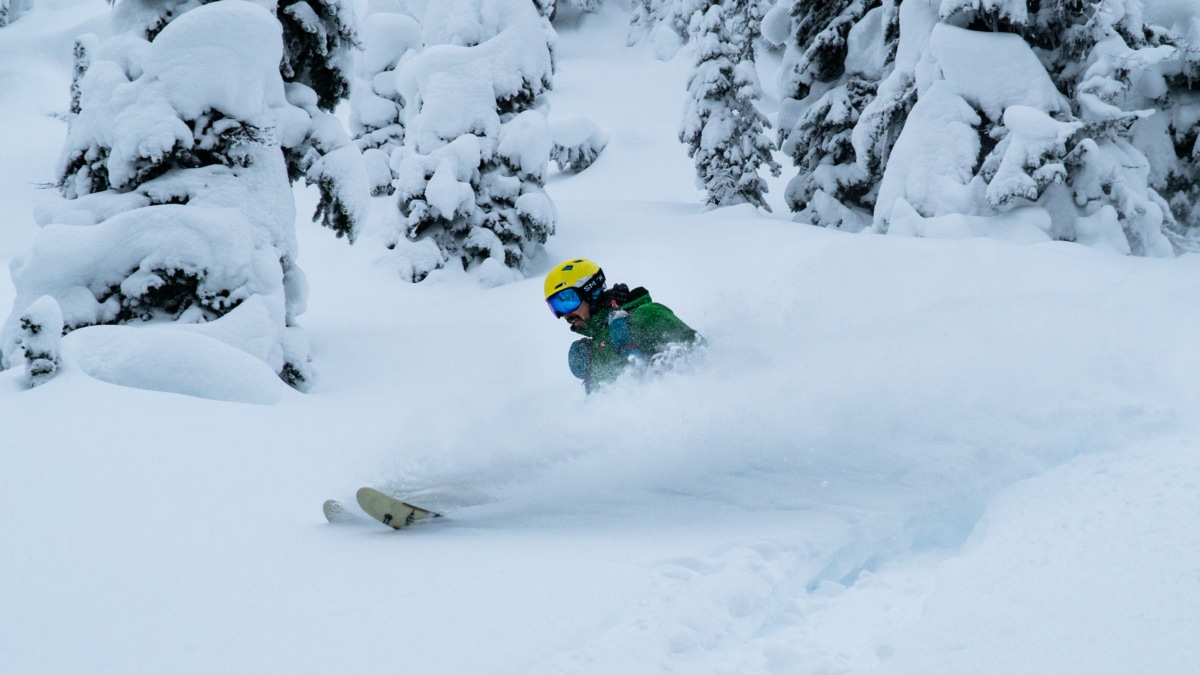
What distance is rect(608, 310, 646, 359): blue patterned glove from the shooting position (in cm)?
571

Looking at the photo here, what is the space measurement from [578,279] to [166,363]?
3563mm

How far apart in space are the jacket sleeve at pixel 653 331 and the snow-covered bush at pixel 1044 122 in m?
7.19

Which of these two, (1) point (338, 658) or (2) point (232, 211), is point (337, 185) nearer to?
(2) point (232, 211)

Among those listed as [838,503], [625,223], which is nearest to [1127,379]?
[838,503]

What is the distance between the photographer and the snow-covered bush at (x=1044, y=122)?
11.0 meters

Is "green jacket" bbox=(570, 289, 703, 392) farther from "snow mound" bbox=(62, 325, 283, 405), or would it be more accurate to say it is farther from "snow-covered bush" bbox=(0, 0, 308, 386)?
"snow-covered bush" bbox=(0, 0, 308, 386)

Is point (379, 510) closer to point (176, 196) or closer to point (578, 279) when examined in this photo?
point (578, 279)

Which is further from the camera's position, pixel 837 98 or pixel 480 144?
pixel 480 144

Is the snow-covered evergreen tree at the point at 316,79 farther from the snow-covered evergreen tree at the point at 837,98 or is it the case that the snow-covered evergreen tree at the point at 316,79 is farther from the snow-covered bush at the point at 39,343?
the snow-covered evergreen tree at the point at 837,98

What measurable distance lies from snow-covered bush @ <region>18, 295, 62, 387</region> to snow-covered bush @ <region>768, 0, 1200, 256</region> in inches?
416

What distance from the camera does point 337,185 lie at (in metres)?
10.5

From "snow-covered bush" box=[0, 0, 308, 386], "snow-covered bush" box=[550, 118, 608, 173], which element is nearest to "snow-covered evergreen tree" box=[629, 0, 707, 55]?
"snow-covered bush" box=[550, 118, 608, 173]

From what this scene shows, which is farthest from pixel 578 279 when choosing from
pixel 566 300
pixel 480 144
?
pixel 480 144

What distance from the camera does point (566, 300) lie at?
19.4ft
